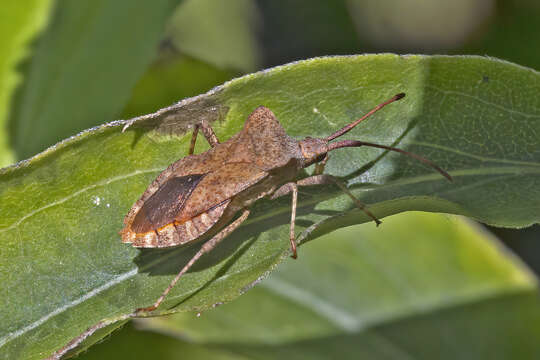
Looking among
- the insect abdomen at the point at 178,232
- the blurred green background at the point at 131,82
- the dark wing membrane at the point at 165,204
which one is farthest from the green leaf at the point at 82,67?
the insect abdomen at the point at 178,232

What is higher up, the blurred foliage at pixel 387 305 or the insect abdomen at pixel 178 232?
the insect abdomen at pixel 178 232

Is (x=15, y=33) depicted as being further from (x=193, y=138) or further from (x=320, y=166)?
(x=320, y=166)

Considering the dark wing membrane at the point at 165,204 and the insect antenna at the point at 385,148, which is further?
the dark wing membrane at the point at 165,204

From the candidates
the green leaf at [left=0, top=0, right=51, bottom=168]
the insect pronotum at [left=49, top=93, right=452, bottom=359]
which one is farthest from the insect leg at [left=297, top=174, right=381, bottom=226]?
the green leaf at [left=0, top=0, right=51, bottom=168]

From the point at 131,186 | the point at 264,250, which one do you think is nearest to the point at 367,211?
the point at 264,250

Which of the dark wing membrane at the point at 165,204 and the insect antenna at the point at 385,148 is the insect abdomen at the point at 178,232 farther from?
the insect antenna at the point at 385,148

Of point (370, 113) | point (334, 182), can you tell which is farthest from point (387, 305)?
point (370, 113)

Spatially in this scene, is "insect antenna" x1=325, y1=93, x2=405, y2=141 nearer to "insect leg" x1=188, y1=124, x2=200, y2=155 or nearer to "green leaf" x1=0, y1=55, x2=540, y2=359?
"green leaf" x1=0, y1=55, x2=540, y2=359
